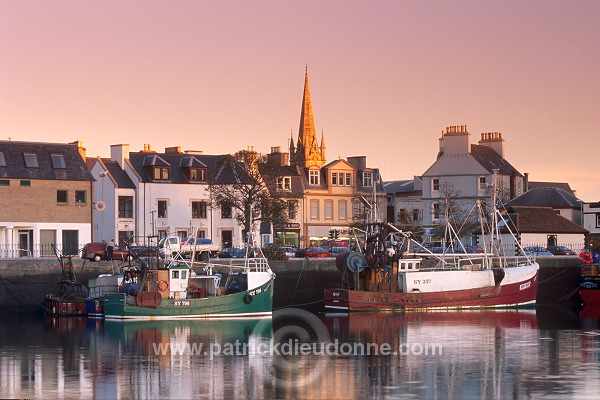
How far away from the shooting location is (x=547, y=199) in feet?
315

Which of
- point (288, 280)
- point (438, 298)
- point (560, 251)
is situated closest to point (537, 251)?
point (560, 251)

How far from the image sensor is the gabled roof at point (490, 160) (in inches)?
3969

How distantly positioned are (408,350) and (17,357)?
13641 millimetres

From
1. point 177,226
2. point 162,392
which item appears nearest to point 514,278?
point 177,226

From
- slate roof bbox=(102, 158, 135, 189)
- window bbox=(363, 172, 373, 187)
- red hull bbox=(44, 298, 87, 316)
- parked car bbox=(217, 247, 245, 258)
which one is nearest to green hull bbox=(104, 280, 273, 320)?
red hull bbox=(44, 298, 87, 316)

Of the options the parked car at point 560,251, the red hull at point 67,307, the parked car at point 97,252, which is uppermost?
the parked car at point 97,252

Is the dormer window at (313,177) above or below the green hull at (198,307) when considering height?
above

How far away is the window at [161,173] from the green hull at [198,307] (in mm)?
33086

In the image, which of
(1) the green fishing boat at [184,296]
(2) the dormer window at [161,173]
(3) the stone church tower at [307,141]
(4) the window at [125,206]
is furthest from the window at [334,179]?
(3) the stone church tower at [307,141]

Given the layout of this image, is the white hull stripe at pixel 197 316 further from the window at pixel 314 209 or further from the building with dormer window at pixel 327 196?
the window at pixel 314 209

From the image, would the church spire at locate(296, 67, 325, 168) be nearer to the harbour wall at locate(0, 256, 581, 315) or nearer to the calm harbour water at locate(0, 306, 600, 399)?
the harbour wall at locate(0, 256, 581, 315)

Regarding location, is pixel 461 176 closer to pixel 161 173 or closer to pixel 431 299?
pixel 161 173

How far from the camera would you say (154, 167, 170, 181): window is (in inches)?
3327

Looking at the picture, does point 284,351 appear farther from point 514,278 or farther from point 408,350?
point 514,278
